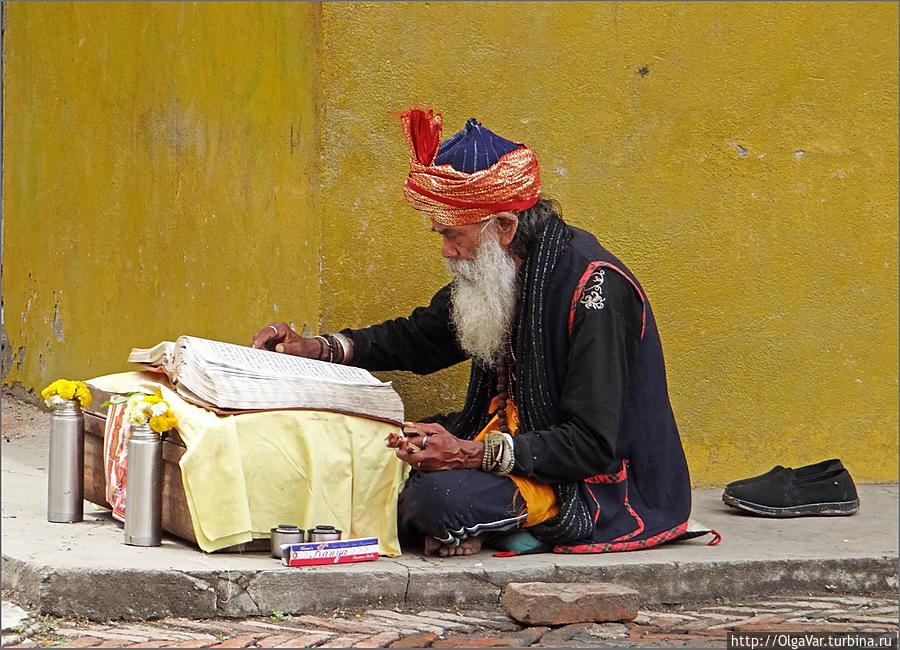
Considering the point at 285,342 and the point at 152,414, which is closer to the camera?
the point at 152,414

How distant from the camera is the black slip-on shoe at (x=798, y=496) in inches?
188

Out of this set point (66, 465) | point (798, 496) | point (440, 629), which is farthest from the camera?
point (798, 496)

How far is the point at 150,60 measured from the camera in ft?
20.4

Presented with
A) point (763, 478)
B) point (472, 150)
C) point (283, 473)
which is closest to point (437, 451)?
point (283, 473)

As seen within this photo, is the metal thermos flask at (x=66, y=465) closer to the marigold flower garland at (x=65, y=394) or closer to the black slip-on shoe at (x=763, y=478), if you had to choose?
the marigold flower garland at (x=65, y=394)

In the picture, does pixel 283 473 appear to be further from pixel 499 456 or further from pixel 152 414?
pixel 499 456

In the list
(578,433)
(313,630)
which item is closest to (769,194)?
(578,433)

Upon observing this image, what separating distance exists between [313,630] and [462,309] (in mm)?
1248

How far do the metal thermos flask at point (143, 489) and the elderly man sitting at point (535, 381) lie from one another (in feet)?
2.43

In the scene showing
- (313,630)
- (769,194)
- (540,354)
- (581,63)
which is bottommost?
(313,630)

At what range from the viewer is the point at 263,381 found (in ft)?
12.6

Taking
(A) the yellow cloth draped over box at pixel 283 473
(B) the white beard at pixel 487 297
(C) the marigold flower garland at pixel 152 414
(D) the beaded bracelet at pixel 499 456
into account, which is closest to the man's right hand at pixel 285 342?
(A) the yellow cloth draped over box at pixel 283 473

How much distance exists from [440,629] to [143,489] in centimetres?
99

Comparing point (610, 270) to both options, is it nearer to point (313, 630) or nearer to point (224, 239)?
point (313, 630)
